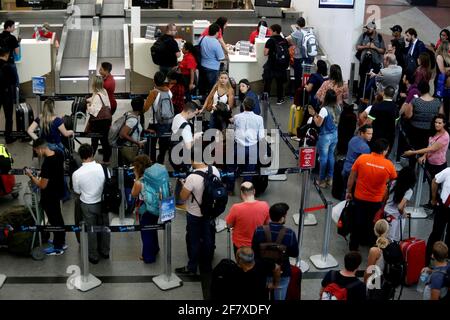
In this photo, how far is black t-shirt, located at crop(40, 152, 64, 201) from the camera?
26.6 feet

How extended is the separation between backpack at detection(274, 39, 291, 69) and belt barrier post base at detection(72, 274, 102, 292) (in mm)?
6644

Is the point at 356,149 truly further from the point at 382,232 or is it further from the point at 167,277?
the point at 167,277

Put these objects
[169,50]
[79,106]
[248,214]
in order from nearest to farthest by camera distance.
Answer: [248,214] → [79,106] → [169,50]

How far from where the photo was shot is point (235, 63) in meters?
14.3

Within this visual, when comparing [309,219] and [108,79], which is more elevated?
[108,79]

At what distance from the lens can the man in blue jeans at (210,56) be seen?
1289 cm

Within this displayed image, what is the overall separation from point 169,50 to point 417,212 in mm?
5447

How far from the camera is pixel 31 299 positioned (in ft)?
25.1

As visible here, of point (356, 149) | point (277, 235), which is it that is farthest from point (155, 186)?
point (356, 149)

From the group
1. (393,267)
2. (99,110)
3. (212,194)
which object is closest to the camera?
(393,267)

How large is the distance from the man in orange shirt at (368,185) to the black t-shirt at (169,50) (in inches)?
222

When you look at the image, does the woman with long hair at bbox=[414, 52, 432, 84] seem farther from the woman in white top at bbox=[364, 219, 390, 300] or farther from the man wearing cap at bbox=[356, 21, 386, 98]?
the woman in white top at bbox=[364, 219, 390, 300]

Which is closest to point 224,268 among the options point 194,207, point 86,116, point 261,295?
point 261,295
